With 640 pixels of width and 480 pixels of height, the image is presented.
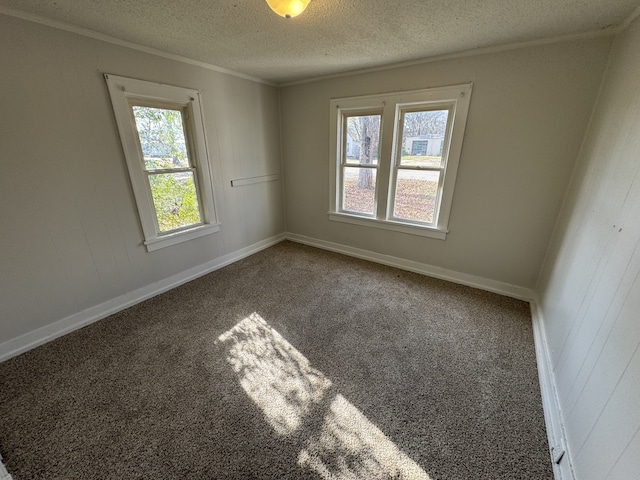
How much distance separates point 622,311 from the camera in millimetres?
1045

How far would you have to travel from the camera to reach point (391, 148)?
9.58ft

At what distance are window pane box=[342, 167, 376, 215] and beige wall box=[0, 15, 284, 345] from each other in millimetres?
1865

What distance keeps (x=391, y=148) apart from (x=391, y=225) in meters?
0.91

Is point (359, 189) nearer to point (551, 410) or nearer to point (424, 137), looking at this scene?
point (424, 137)

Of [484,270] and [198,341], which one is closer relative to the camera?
[198,341]

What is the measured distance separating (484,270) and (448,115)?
5.43 feet

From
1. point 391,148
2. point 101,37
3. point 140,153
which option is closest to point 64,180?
point 140,153

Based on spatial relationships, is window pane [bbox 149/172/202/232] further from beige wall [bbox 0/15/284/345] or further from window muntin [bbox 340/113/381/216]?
window muntin [bbox 340/113/381/216]

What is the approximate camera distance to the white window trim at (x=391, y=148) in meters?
2.48

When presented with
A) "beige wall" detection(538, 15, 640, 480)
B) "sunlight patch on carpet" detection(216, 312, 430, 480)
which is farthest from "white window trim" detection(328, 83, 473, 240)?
"sunlight patch on carpet" detection(216, 312, 430, 480)

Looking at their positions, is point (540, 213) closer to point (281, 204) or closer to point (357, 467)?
point (357, 467)

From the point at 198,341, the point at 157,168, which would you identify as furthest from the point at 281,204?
the point at 198,341

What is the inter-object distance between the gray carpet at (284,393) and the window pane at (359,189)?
4.45 feet

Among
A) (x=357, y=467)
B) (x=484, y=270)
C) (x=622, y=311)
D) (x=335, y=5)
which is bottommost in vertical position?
(x=357, y=467)
